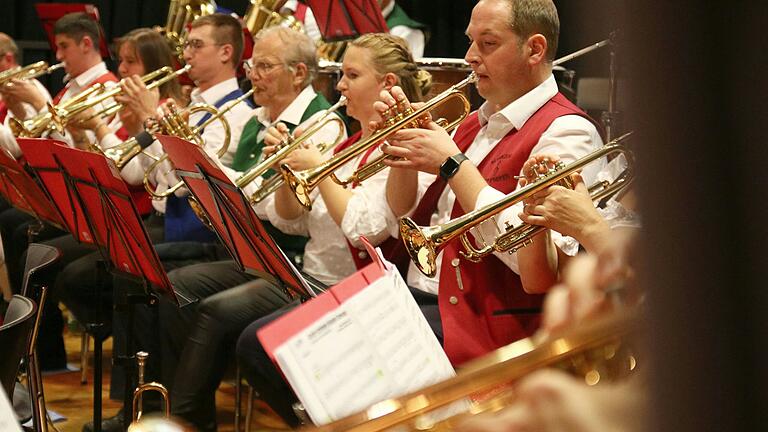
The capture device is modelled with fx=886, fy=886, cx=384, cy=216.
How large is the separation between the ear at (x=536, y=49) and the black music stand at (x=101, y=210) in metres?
1.12

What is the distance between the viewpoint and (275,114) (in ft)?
12.0

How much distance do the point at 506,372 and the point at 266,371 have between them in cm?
228

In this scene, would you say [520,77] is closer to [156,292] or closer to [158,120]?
[156,292]

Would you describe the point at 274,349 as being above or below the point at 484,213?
above

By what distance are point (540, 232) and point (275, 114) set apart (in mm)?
1913

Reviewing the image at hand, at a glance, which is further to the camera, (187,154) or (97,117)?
(97,117)

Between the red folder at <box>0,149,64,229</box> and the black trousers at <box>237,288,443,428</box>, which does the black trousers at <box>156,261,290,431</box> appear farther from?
the red folder at <box>0,149,64,229</box>

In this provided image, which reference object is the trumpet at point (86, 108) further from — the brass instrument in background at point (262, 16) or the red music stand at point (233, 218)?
the red music stand at point (233, 218)

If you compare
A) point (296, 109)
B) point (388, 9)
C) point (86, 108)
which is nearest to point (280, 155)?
point (296, 109)

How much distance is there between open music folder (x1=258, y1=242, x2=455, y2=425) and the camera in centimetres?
95

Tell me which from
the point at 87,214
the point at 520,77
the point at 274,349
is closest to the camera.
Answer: the point at 274,349

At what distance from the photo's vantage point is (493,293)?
220cm

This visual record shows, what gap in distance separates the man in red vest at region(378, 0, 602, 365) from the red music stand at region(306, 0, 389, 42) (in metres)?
1.26

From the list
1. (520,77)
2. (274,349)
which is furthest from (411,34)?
(274,349)
